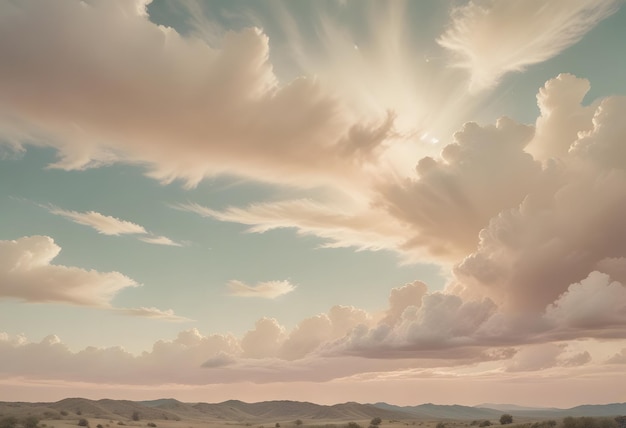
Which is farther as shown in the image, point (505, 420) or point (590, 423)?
point (505, 420)

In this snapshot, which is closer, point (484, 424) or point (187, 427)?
point (484, 424)

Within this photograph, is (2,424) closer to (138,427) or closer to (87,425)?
(87,425)

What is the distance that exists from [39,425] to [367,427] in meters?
102

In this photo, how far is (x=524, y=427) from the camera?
11850 cm

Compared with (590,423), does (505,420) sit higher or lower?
lower

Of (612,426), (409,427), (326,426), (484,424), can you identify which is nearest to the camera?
(612,426)

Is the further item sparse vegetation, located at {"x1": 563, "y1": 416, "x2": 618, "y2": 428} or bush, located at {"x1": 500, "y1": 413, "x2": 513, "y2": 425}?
bush, located at {"x1": 500, "y1": 413, "x2": 513, "y2": 425}

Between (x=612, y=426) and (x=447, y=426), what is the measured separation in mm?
62975

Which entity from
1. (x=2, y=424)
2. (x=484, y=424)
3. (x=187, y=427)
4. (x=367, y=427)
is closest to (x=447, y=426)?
(x=484, y=424)

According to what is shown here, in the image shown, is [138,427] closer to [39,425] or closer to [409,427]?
[39,425]

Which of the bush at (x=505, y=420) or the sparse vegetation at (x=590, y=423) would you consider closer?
the sparse vegetation at (x=590, y=423)

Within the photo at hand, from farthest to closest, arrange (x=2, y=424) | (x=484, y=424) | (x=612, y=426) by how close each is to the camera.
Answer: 1. (x=484, y=424)
2. (x=2, y=424)
3. (x=612, y=426)

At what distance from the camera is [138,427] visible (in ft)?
601

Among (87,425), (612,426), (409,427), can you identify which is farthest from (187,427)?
(612,426)
